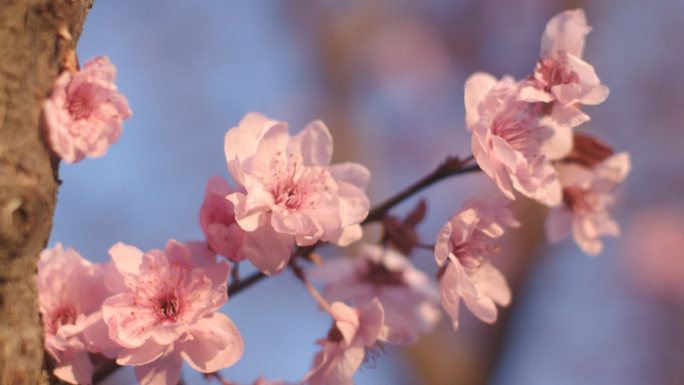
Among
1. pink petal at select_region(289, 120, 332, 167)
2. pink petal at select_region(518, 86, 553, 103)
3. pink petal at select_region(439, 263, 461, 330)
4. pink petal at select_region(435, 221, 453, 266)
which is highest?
pink petal at select_region(518, 86, 553, 103)

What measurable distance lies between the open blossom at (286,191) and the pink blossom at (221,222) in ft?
0.07

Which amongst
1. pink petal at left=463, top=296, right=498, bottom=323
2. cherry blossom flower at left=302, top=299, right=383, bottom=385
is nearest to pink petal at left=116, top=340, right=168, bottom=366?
cherry blossom flower at left=302, top=299, right=383, bottom=385

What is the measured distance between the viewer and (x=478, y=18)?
16.0ft

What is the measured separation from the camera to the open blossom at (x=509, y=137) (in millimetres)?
737

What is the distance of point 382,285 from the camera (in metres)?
1.19

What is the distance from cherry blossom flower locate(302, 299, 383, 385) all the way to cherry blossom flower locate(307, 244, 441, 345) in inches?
9.8

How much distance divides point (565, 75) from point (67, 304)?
31.2 inches

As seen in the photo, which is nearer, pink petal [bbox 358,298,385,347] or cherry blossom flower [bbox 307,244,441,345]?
pink petal [bbox 358,298,385,347]

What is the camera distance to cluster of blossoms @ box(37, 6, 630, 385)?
2.15 ft

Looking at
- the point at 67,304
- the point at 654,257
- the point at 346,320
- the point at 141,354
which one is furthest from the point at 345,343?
the point at 654,257

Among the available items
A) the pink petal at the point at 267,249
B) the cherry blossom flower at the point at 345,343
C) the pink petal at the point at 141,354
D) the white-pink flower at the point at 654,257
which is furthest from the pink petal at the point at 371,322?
the white-pink flower at the point at 654,257

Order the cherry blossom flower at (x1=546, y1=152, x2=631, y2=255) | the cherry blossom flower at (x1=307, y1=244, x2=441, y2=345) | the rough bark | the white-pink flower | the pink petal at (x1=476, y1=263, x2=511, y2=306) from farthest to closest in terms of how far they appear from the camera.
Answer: the white-pink flower → the cherry blossom flower at (x1=307, y1=244, x2=441, y2=345) → the cherry blossom flower at (x1=546, y1=152, x2=631, y2=255) → the pink petal at (x1=476, y1=263, x2=511, y2=306) → the rough bark

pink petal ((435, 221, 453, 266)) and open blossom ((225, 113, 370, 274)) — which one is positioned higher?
open blossom ((225, 113, 370, 274))

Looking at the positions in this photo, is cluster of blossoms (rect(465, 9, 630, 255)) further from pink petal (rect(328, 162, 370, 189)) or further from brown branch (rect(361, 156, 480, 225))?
pink petal (rect(328, 162, 370, 189))
